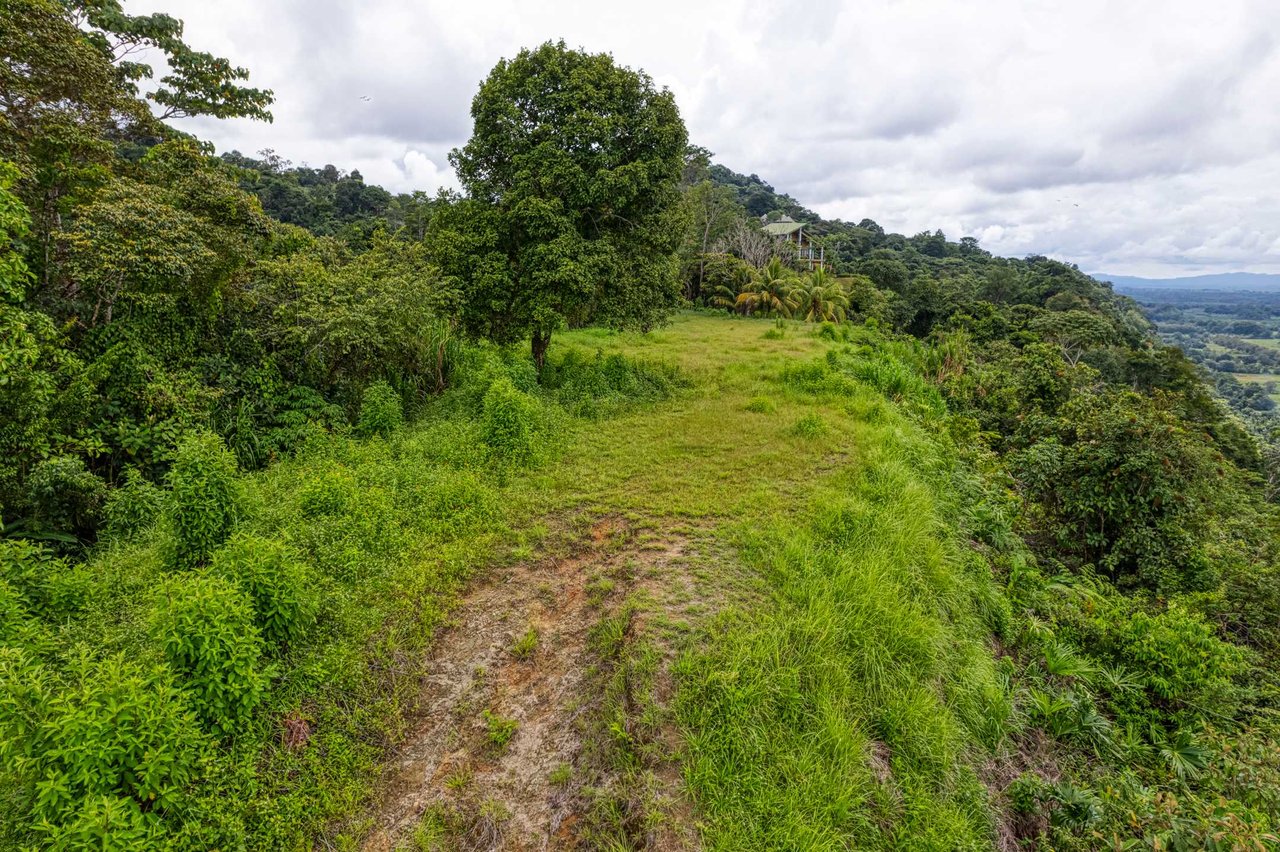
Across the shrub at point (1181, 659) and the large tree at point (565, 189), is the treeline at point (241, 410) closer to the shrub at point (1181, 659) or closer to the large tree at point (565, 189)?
the large tree at point (565, 189)

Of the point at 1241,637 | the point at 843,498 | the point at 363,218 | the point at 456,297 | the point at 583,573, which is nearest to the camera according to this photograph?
the point at 583,573

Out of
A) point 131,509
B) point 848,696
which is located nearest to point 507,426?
point 131,509

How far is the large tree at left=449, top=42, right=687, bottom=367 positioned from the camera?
10.2 meters

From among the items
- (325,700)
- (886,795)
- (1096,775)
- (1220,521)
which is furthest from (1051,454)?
(325,700)

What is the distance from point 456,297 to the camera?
34.1 feet

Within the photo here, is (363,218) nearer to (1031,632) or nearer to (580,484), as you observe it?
(580,484)

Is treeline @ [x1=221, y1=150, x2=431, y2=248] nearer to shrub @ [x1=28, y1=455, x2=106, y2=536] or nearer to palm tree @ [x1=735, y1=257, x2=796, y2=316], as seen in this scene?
palm tree @ [x1=735, y1=257, x2=796, y2=316]

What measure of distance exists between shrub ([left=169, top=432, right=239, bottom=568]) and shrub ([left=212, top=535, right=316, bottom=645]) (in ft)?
3.25

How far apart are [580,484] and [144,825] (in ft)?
17.1

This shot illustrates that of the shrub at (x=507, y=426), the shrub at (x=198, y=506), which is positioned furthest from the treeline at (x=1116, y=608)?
the shrub at (x=198, y=506)

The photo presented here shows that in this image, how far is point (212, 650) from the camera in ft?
10.8

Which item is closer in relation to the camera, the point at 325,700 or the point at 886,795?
the point at 886,795

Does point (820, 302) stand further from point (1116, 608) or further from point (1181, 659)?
point (1181, 659)

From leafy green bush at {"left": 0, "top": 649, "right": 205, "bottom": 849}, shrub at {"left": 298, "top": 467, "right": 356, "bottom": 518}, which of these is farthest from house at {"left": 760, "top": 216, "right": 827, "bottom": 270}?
leafy green bush at {"left": 0, "top": 649, "right": 205, "bottom": 849}
